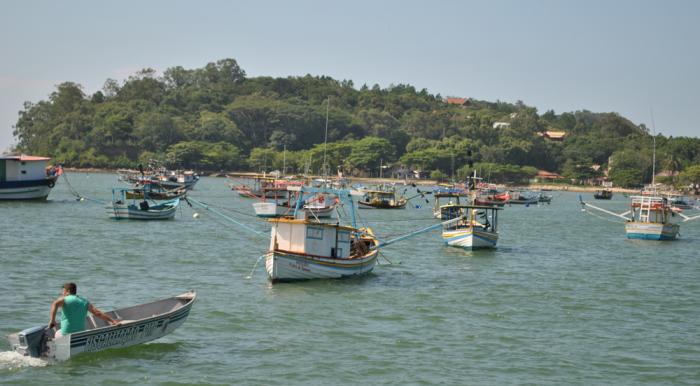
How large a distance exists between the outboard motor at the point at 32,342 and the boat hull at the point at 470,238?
29692mm

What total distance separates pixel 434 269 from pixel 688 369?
719 inches

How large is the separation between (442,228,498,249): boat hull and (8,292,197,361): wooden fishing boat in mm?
25662

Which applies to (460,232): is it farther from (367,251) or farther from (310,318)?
(310,318)

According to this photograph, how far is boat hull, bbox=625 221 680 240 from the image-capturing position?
199 ft

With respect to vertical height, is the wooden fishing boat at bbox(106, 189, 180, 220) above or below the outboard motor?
above

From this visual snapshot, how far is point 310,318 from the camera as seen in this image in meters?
28.2

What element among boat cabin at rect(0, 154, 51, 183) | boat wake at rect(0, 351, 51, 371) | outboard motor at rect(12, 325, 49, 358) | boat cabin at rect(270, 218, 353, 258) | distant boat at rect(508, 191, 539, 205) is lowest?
boat wake at rect(0, 351, 51, 371)

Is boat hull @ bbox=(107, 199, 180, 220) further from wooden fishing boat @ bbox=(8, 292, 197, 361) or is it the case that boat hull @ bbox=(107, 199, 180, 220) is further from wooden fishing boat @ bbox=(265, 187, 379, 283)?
wooden fishing boat @ bbox=(8, 292, 197, 361)

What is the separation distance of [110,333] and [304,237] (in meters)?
12.5

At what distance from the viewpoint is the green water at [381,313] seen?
22.4m

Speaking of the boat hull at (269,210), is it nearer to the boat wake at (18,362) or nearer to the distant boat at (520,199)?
the boat wake at (18,362)

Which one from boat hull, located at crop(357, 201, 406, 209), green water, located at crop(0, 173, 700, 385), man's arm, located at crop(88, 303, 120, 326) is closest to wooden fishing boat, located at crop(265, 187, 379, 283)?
green water, located at crop(0, 173, 700, 385)

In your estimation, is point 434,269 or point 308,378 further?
point 434,269

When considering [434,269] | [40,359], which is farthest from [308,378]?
[434,269]
